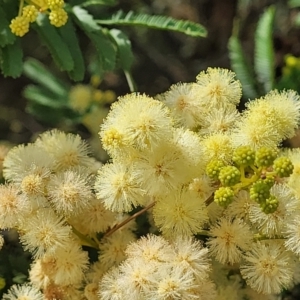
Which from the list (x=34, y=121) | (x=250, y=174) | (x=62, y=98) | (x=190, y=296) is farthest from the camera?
(x=34, y=121)

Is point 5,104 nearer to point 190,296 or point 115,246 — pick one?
point 115,246

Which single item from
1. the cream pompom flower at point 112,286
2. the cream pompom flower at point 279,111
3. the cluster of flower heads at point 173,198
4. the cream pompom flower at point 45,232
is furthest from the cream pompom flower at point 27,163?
the cream pompom flower at point 279,111

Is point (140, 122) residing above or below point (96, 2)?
below

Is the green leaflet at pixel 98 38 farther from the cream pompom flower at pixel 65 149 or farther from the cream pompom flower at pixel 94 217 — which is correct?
the cream pompom flower at pixel 94 217

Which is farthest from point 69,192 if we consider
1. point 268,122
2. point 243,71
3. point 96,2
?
point 243,71

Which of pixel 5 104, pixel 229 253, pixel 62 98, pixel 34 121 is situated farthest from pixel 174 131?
pixel 5 104

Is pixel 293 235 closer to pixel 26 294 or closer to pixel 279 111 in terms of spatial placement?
pixel 279 111

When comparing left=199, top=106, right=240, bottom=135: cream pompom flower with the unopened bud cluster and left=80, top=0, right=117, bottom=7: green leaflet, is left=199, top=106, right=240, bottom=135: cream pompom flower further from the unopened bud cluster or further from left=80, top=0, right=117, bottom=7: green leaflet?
left=80, top=0, right=117, bottom=7: green leaflet
